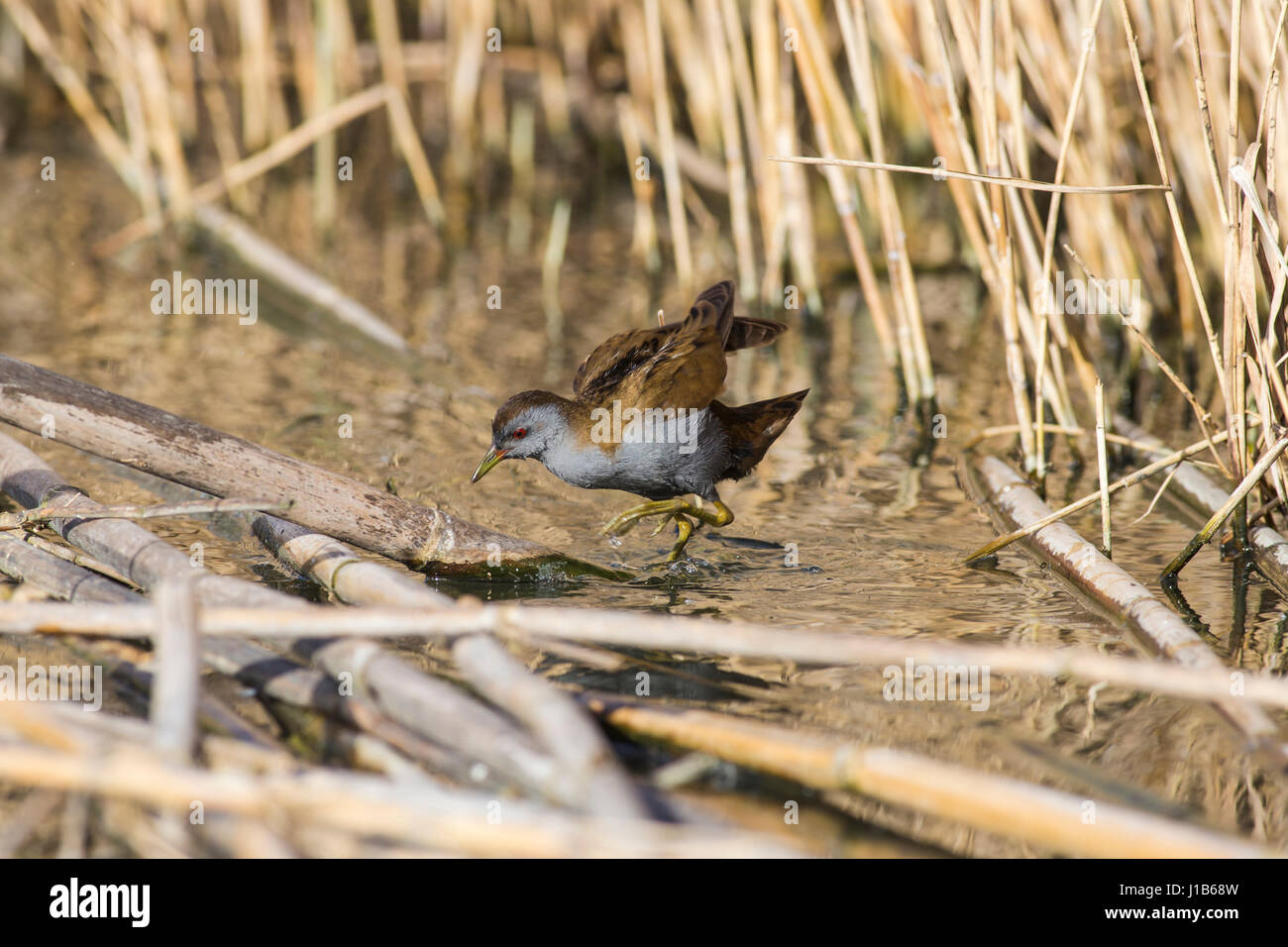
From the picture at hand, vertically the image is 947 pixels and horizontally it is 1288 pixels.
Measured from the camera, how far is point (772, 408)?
3912mm

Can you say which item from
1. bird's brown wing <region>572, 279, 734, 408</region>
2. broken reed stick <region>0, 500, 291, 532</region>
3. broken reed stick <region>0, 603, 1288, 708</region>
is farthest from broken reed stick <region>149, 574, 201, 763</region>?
bird's brown wing <region>572, 279, 734, 408</region>

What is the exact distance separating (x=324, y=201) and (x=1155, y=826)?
6.98 m

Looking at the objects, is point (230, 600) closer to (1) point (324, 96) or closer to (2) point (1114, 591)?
(2) point (1114, 591)

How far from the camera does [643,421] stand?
354cm

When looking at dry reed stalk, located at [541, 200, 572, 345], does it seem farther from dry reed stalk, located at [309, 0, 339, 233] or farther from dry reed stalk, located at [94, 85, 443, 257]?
dry reed stalk, located at [309, 0, 339, 233]

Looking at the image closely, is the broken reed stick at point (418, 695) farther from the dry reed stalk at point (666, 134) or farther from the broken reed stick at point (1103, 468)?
the dry reed stalk at point (666, 134)

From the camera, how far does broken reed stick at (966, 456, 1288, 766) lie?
8.38ft

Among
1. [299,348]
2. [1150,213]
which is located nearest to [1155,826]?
[1150,213]

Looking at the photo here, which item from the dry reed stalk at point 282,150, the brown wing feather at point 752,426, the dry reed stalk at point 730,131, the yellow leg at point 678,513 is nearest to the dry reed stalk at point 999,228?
the brown wing feather at point 752,426

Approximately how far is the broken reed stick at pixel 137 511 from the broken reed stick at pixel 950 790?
97cm

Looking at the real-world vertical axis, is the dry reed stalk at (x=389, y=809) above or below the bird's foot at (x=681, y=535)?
below

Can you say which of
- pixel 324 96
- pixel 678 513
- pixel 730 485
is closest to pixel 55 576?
pixel 678 513

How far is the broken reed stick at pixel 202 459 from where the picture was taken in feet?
10.2

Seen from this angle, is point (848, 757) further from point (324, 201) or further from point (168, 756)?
point (324, 201)
